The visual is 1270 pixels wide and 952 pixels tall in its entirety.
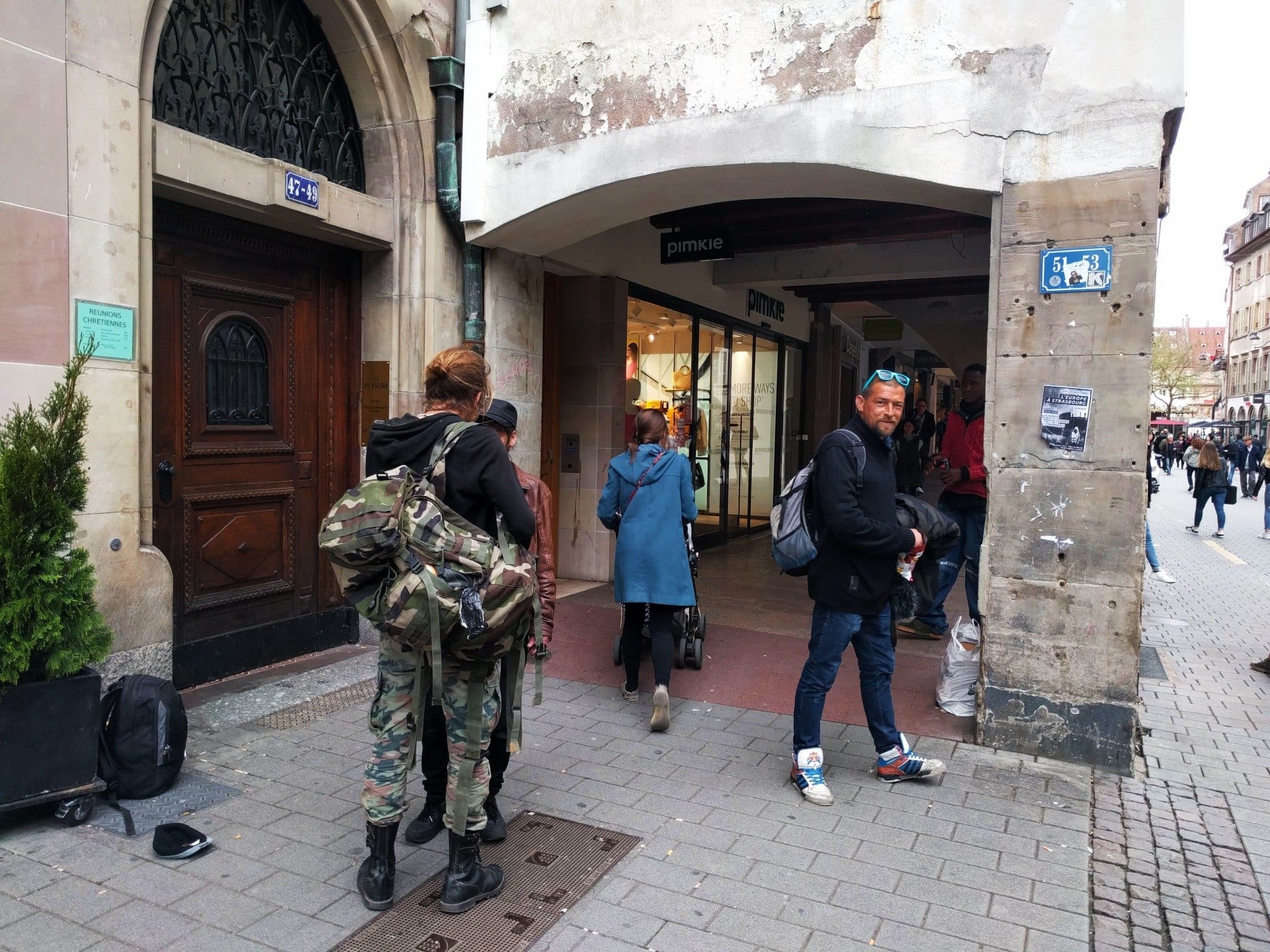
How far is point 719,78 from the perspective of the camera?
5398 millimetres

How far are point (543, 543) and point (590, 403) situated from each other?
525cm

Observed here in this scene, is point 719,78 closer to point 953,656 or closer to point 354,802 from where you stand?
point 953,656

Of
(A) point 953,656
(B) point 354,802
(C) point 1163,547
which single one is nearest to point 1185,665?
(A) point 953,656

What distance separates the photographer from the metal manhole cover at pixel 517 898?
115 inches

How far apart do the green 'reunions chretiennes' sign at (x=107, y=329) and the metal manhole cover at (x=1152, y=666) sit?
6.29m

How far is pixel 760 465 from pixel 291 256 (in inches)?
343

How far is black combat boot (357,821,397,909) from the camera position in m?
3.09

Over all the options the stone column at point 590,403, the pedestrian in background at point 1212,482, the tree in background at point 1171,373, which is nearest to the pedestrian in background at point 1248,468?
the pedestrian in background at point 1212,482

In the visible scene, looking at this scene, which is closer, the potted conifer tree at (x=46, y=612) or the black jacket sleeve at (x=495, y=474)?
the black jacket sleeve at (x=495, y=474)

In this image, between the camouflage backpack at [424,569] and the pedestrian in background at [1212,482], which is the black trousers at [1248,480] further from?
the camouflage backpack at [424,569]

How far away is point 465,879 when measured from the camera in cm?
312

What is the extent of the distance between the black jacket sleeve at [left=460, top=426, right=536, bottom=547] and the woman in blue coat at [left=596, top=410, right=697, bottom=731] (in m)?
2.06

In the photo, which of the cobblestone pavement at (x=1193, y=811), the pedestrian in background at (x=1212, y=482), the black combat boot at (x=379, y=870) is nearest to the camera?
the black combat boot at (x=379, y=870)

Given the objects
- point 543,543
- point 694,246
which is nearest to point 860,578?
point 543,543
